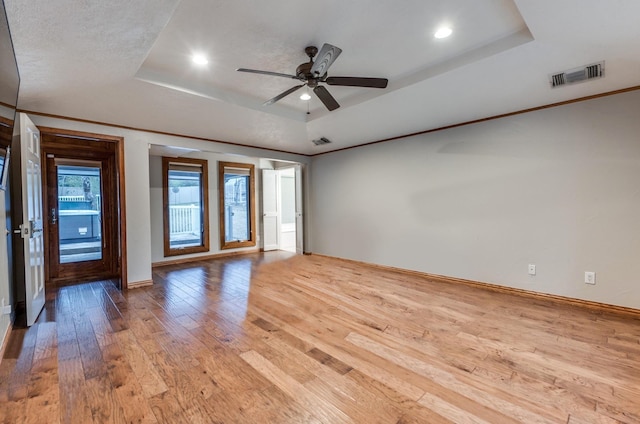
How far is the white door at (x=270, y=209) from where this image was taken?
7.20 meters

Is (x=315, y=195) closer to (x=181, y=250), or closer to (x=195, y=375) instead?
(x=181, y=250)

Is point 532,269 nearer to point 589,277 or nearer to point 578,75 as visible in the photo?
point 589,277

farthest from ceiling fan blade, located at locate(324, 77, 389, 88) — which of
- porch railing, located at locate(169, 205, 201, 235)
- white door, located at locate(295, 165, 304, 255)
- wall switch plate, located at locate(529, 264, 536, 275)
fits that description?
porch railing, located at locate(169, 205, 201, 235)

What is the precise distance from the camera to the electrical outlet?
10.5 ft

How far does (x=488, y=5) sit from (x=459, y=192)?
8.53ft

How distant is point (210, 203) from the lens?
6379 millimetres

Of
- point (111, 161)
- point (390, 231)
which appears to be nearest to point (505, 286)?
point (390, 231)

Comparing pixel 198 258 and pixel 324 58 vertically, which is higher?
pixel 324 58

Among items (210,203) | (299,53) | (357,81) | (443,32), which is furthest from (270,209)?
(443,32)

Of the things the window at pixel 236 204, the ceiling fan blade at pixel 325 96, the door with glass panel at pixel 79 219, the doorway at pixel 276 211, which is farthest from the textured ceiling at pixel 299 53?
the doorway at pixel 276 211

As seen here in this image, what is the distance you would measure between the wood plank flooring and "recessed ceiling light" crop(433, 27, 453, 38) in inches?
102

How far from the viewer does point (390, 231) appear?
511 cm

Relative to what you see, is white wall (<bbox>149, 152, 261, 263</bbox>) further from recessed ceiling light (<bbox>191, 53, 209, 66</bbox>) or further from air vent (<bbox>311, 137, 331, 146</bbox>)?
recessed ceiling light (<bbox>191, 53, 209, 66</bbox>)

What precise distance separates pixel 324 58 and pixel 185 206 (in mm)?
5085
